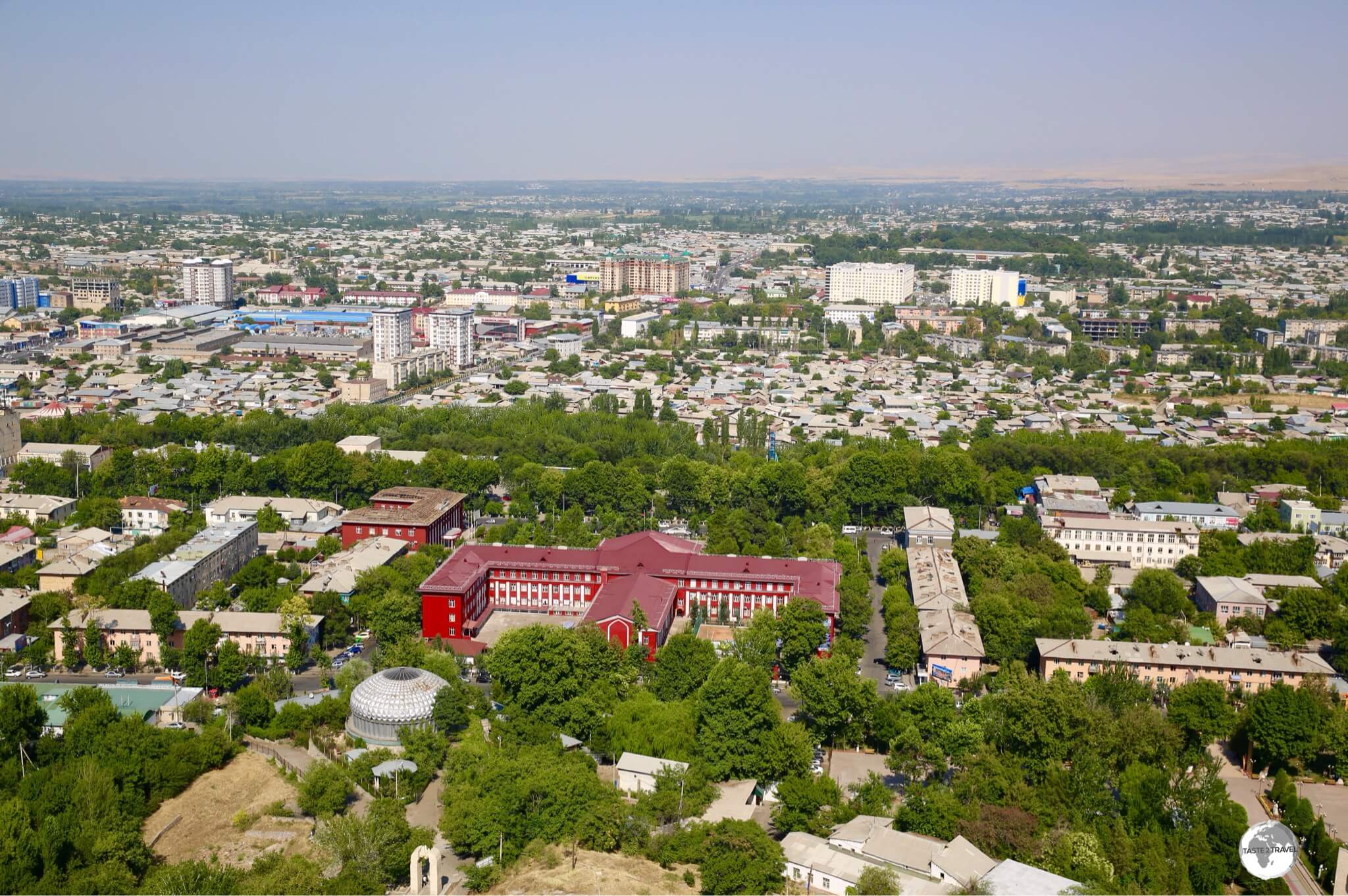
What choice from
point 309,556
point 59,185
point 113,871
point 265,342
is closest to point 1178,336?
point 265,342

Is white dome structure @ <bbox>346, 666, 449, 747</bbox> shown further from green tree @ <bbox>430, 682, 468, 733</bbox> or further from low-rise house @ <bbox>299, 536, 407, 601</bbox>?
low-rise house @ <bbox>299, 536, 407, 601</bbox>

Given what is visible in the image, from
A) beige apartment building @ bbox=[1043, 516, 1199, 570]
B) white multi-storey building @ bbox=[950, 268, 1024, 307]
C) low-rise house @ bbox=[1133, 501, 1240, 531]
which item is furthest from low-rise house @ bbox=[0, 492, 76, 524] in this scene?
white multi-storey building @ bbox=[950, 268, 1024, 307]

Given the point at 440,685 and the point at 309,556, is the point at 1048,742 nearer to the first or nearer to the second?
the point at 440,685

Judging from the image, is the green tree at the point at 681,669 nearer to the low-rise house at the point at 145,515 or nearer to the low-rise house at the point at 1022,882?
the low-rise house at the point at 1022,882

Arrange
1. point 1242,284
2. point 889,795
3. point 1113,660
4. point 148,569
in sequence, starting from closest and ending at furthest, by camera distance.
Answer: point 889,795, point 1113,660, point 148,569, point 1242,284

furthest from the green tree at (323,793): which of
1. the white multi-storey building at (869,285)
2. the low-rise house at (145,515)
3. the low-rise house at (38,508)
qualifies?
the white multi-storey building at (869,285)

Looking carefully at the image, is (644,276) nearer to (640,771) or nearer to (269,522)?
(269,522)

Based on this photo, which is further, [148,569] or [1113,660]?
Result: [148,569]
